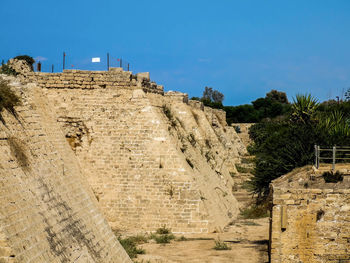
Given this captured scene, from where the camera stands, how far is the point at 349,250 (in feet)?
34.6

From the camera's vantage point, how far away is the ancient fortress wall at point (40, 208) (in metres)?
8.09

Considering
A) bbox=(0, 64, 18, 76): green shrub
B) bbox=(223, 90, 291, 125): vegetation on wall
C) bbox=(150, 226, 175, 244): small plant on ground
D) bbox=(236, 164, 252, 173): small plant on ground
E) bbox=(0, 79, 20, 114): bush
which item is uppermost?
bbox=(223, 90, 291, 125): vegetation on wall

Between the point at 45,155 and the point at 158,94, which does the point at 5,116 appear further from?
the point at 158,94

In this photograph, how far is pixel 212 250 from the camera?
14719 mm

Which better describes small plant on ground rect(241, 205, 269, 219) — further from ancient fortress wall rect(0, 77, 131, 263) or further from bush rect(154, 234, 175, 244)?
ancient fortress wall rect(0, 77, 131, 263)

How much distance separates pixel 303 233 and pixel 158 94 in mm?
10151

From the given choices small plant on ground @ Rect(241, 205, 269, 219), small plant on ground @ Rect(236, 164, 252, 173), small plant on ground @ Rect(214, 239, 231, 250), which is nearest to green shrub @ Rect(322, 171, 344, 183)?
small plant on ground @ Rect(214, 239, 231, 250)

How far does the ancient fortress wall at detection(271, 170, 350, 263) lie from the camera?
34.6 feet

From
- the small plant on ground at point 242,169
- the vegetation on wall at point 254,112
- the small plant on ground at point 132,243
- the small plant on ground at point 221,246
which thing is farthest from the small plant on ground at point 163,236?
the vegetation on wall at point 254,112

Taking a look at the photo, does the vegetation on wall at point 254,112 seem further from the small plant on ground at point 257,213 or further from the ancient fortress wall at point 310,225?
the ancient fortress wall at point 310,225

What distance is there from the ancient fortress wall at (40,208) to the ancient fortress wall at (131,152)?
400 cm

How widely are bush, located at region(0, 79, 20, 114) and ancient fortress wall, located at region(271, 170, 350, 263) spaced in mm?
5701

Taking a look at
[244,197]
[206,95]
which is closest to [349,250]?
[244,197]

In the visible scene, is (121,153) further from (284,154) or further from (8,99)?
(8,99)
